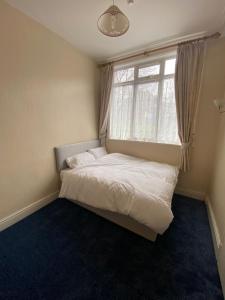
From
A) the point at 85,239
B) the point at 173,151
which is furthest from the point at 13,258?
the point at 173,151

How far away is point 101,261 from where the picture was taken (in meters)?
1.38

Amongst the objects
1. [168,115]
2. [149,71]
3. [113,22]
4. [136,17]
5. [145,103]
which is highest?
[136,17]

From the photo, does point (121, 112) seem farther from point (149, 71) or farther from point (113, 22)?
point (113, 22)

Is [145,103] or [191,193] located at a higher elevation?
[145,103]

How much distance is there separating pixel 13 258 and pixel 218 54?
12.8 ft

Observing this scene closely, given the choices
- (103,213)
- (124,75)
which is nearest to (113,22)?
(124,75)

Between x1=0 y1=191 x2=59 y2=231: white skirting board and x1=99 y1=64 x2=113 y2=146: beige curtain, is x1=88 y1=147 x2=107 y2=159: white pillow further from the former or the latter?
x1=0 y1=191 x2=59 y2=231: white skirting board

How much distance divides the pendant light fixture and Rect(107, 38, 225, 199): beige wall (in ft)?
5.36

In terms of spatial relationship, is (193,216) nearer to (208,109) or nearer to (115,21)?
(208,109)

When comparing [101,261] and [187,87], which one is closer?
[101,261]

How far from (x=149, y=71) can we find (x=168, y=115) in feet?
3.35

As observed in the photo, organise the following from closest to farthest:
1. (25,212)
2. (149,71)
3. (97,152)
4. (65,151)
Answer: (25,212) → (65,151) → (149,71) → (97,152)

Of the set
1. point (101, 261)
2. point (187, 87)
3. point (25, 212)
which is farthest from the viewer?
point (187, 87)

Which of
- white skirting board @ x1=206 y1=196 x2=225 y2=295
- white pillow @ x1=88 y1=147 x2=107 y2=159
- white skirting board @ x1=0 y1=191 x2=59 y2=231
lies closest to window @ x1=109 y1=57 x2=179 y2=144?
white pillow @ x1=88 y1=147 x2=107 y2=159
